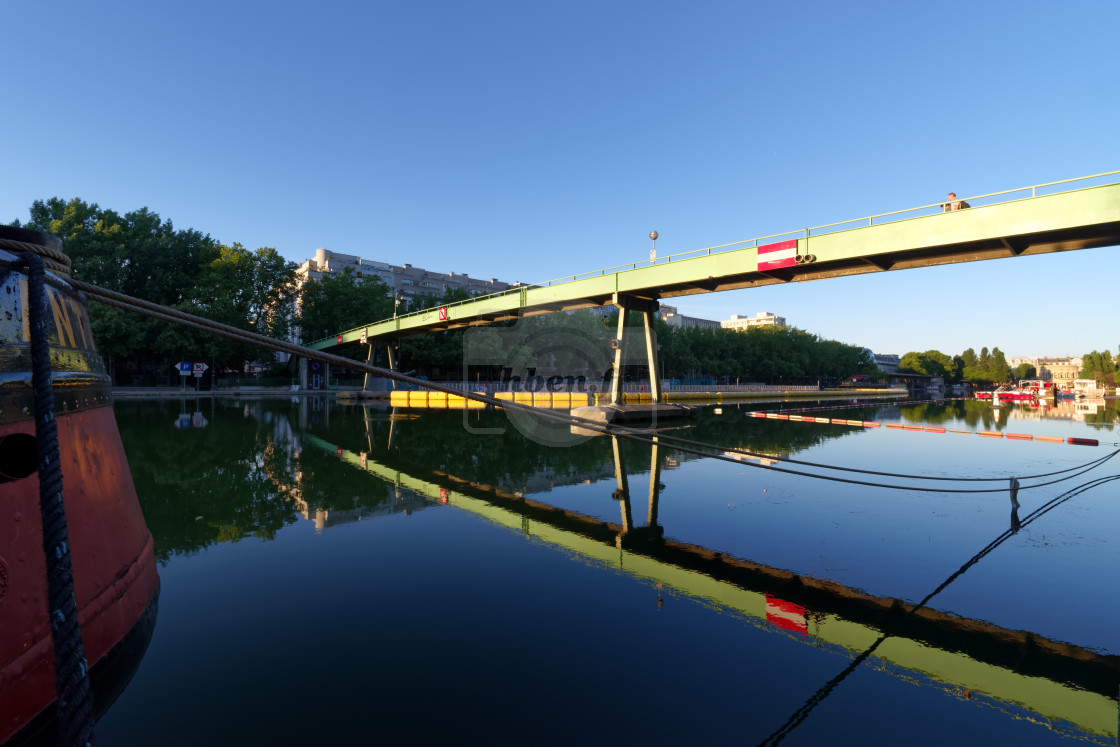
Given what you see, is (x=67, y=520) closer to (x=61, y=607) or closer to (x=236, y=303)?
(x=61, y=607)

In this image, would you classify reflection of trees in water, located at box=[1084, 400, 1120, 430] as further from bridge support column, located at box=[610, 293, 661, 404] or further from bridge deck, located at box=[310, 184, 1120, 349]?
bridge support column, located at box=[610, 293, 661, 404]

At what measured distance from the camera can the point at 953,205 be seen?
1705cm

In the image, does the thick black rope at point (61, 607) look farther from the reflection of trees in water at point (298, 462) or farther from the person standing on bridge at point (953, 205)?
the person standing on bridge at point (953, 205)

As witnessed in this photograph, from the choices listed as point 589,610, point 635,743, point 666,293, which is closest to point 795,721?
point 635,743

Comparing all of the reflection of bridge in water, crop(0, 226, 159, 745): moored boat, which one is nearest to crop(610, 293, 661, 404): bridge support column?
the reflection of bridge in water

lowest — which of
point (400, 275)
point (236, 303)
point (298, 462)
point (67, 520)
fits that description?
point (298, 462)

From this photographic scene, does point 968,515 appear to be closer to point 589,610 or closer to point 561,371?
point 589,610

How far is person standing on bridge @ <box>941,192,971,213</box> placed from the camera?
55.4 feet

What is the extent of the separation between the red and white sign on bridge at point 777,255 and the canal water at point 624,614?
1221cm

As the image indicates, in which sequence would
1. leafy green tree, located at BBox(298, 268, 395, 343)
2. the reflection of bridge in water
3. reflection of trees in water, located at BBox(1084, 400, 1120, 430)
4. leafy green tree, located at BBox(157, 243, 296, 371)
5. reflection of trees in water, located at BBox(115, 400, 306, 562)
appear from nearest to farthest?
the reflection of bridge in water < reflection of trees in water, located at BBox(115, 400, 306, 562) < reflection of trees in water, located at BBox(1084, 400, 1120, 430) < leafy green tree, located at BBox(157, 243, 296, 371) < leafy green tree, located at BBox(298, 268, 395, 343)

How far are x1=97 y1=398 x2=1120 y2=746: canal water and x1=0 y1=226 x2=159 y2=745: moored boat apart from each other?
406mm

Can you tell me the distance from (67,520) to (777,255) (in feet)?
74.6

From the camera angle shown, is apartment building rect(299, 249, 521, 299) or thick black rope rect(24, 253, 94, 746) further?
apartment building rect(299, 249, 521, 299)

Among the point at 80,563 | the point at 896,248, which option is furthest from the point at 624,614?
the point at 896,248
